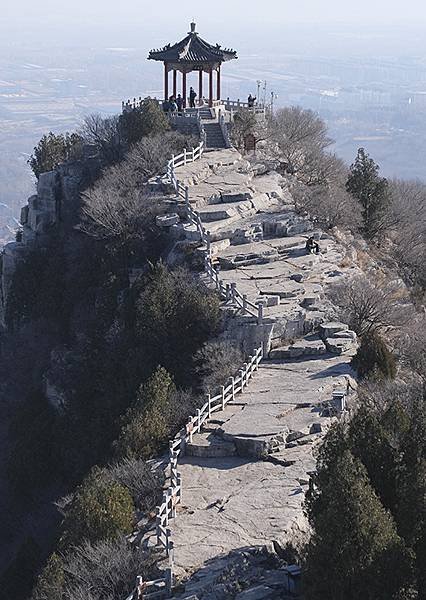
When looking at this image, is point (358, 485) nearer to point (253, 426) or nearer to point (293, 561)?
point (293, 561)

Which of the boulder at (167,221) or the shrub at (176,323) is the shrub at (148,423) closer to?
the shrub at (176,323)

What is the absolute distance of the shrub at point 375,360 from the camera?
20.7 meters

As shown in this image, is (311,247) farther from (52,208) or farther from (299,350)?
(52,208)

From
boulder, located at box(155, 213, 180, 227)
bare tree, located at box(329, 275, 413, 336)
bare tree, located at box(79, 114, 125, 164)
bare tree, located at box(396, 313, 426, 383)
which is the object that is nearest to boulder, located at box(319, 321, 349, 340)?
bare tree, located at box(329, 275, 413, 336)

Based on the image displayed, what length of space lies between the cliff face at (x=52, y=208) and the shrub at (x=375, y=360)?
15.8 metres

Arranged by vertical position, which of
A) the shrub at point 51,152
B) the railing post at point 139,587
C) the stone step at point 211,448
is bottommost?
the railing post at point 139,587

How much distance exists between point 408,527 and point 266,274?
14906 mm

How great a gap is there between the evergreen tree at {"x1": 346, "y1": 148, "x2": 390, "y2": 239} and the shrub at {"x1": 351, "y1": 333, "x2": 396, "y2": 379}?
13.8 metres

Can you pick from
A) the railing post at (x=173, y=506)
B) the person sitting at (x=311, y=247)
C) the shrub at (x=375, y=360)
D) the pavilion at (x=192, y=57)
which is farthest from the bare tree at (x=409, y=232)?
the railing post at (x=173, y=506)

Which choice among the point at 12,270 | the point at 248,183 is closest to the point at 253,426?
the point at 248,183

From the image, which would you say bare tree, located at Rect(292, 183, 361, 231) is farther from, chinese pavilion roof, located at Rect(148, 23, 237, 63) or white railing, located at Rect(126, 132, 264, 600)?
chinese pavilion roof, located at Rect(148, 23, 237, 63)

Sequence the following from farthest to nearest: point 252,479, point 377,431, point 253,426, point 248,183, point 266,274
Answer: point 248,183, point 266,274, point 253,426, point 252,479, point 377,431

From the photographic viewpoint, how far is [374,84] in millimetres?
177750

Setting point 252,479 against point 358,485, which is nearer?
point 358,485
